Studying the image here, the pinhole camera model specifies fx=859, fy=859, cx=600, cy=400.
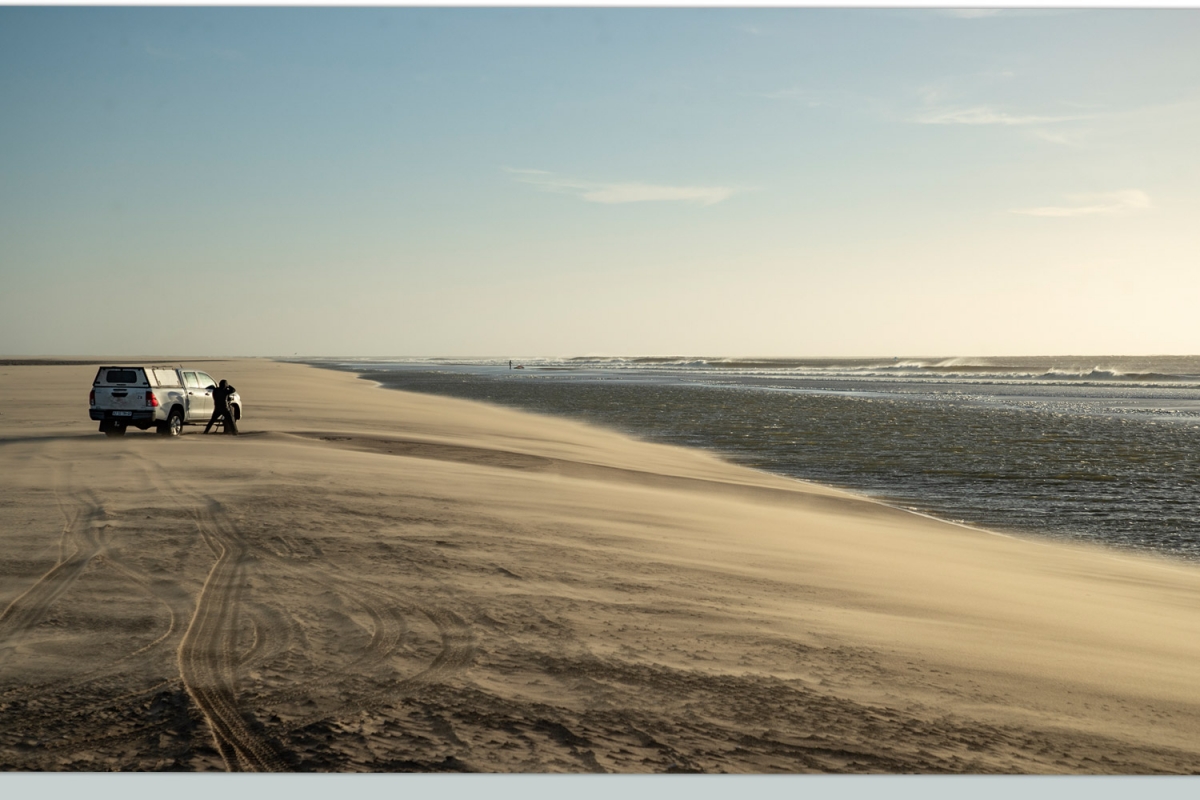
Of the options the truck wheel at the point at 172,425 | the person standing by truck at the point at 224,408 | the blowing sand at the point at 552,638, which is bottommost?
the blowing sand at the point at 552,638

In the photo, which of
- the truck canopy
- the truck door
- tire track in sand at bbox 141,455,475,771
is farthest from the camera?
the truck door

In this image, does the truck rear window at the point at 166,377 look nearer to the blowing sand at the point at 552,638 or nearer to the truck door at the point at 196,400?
the truck door at the point at 196,400

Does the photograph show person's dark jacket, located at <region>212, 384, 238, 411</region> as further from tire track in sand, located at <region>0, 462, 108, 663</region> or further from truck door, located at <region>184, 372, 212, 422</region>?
tire track in sand, located at <region>0, 462, 108, 663</region>

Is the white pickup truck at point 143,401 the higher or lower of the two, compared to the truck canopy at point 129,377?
lower

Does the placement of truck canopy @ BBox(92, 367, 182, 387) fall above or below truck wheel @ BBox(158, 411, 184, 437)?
above

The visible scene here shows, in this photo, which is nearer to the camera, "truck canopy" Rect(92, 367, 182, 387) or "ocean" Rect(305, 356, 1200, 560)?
"ocean" Rect(305, 356, 1200, 560)

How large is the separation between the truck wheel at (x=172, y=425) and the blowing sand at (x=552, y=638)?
9959 millimetres

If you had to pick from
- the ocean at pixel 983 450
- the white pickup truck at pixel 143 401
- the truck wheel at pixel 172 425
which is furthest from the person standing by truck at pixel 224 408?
the ocean at pixel 983 450

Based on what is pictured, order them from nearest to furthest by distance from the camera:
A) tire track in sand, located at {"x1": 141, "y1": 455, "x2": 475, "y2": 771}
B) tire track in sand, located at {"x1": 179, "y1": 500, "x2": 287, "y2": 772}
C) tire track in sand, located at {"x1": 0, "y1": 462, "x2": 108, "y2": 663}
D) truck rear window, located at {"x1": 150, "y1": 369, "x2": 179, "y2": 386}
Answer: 1. tire track in sand, located at {"x1": 179, "y1": 500, "x2": 287, "y2": 772}
2. tire track in sand, located at {"x1": 141, "y1": 455, "x2": 475, "y2": 771}
3. tire track in sand, located at {"x1": 0, "y1": 462, "x2": 108, "y2": 663}
4. truck rear window, located at {"x1": 150, "y1": 369, "x2": 179, "y2": 386}

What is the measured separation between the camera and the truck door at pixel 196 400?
22.7 metres

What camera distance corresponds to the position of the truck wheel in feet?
71.4

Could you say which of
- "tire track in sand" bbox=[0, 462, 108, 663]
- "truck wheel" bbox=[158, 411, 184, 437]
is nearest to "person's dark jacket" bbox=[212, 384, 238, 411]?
"truck wheel" bbox=[158, 411, 184, 437]

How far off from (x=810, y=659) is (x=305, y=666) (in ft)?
11.2

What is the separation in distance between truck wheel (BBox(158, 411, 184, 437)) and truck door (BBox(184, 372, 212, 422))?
34cm
